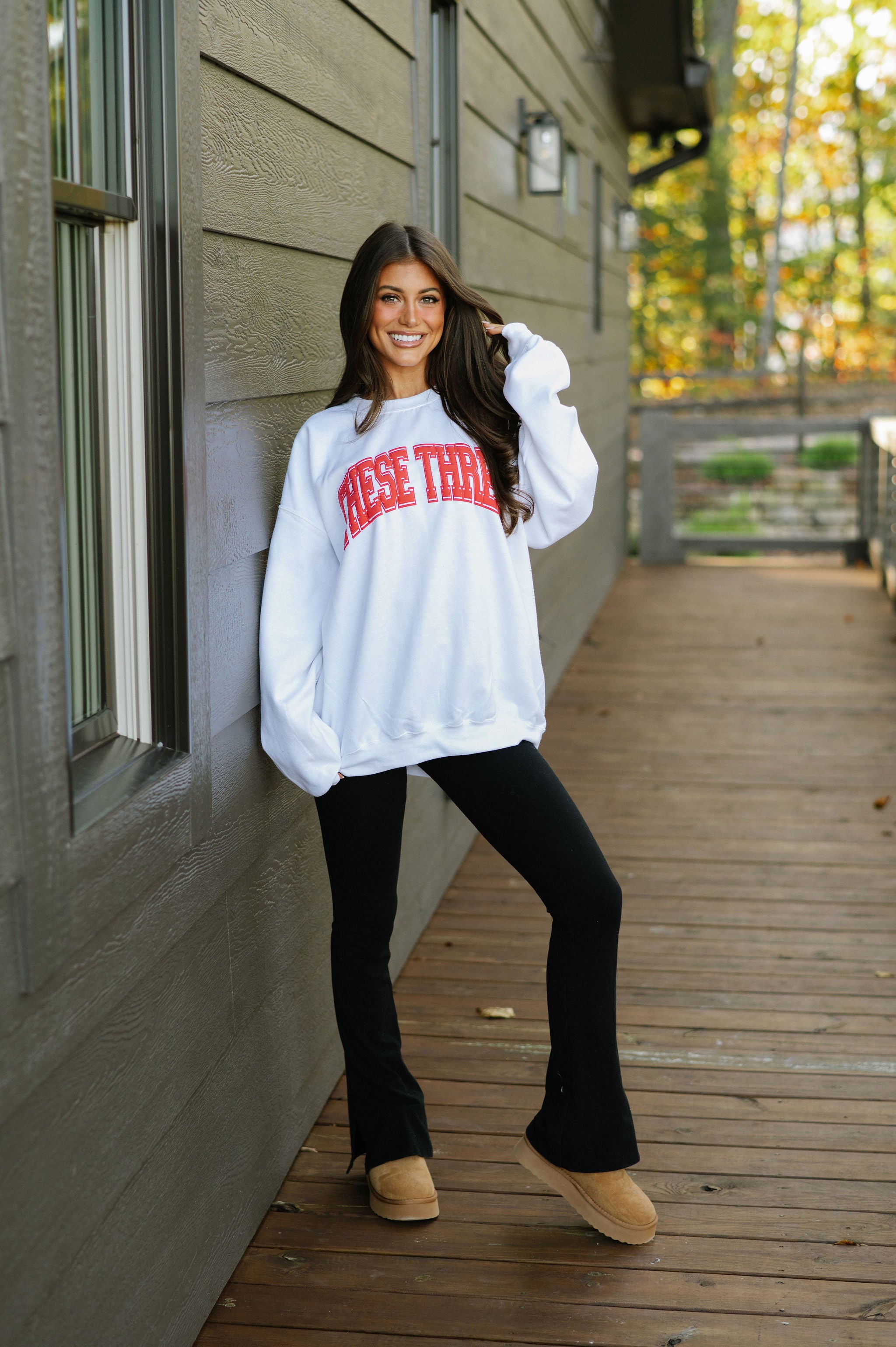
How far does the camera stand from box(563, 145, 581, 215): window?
6848 mm

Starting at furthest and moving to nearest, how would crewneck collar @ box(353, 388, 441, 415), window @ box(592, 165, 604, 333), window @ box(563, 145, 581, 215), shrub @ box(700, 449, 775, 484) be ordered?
shrub @ box(700, 449, 775, 484), window @ box(592, 165, 604, 333), window @ box(563, 145, 581, 215), crewneck collar @ box(353, 388, 441, 415)

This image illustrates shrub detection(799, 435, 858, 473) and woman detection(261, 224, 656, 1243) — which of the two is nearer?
woman detection(261, 224, 656, 1243)

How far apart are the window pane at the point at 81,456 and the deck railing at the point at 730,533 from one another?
27.8ft

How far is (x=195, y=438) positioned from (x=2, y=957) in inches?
32.6

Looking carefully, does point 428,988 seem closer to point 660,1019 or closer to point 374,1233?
point 660,1019

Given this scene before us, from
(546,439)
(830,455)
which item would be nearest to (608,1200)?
(546,439)

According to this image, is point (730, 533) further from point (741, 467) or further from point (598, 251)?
point (598, 251)

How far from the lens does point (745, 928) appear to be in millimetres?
3703

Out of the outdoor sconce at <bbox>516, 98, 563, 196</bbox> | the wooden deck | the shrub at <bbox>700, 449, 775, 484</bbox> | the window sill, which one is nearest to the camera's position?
the window sill

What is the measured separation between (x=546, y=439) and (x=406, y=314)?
1.00 feet

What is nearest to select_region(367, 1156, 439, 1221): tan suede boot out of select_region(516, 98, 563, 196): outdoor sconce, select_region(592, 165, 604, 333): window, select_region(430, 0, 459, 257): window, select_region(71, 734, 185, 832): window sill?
select_region(71, 734, 185, 832): window sill

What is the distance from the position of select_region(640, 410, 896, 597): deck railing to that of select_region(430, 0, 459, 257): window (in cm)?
628

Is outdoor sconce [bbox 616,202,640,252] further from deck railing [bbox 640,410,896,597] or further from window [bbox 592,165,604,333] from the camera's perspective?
deck railing [bbox 640,410,896,597]

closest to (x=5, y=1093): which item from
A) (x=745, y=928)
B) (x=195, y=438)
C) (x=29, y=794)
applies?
(x=29, y=794)
